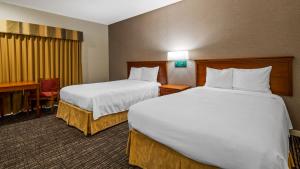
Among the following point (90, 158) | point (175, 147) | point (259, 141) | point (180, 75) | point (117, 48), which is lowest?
point (90, 158)

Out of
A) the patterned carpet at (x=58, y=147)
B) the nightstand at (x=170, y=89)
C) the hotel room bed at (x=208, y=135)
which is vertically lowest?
the patterned carpet at (x=58, y=147)

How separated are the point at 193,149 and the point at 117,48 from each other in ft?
15.2

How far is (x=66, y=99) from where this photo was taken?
3.05 meters

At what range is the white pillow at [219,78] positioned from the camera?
2.69 meters

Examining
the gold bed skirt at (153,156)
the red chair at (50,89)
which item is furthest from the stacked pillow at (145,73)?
the gold bed skirt at (153,156)

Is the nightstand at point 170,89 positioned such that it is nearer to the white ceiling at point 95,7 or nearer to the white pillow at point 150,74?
the white pillow at point 150,74

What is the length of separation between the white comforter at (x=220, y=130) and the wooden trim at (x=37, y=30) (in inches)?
141

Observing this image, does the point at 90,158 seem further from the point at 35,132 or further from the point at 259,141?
the point at 259,141

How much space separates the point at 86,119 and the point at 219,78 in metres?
2.31

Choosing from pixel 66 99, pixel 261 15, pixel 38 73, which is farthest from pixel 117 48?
pixel 261 15

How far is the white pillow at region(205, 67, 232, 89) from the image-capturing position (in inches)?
106

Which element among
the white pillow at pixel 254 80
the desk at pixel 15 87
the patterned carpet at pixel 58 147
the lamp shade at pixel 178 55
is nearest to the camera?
the patterned carpet at pixel 58 147

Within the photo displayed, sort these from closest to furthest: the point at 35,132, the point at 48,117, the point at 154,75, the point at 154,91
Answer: the point at 35,132 → the point at 48,117 → the point at 154,91 → the point at 154,75

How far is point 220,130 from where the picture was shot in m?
1.16
